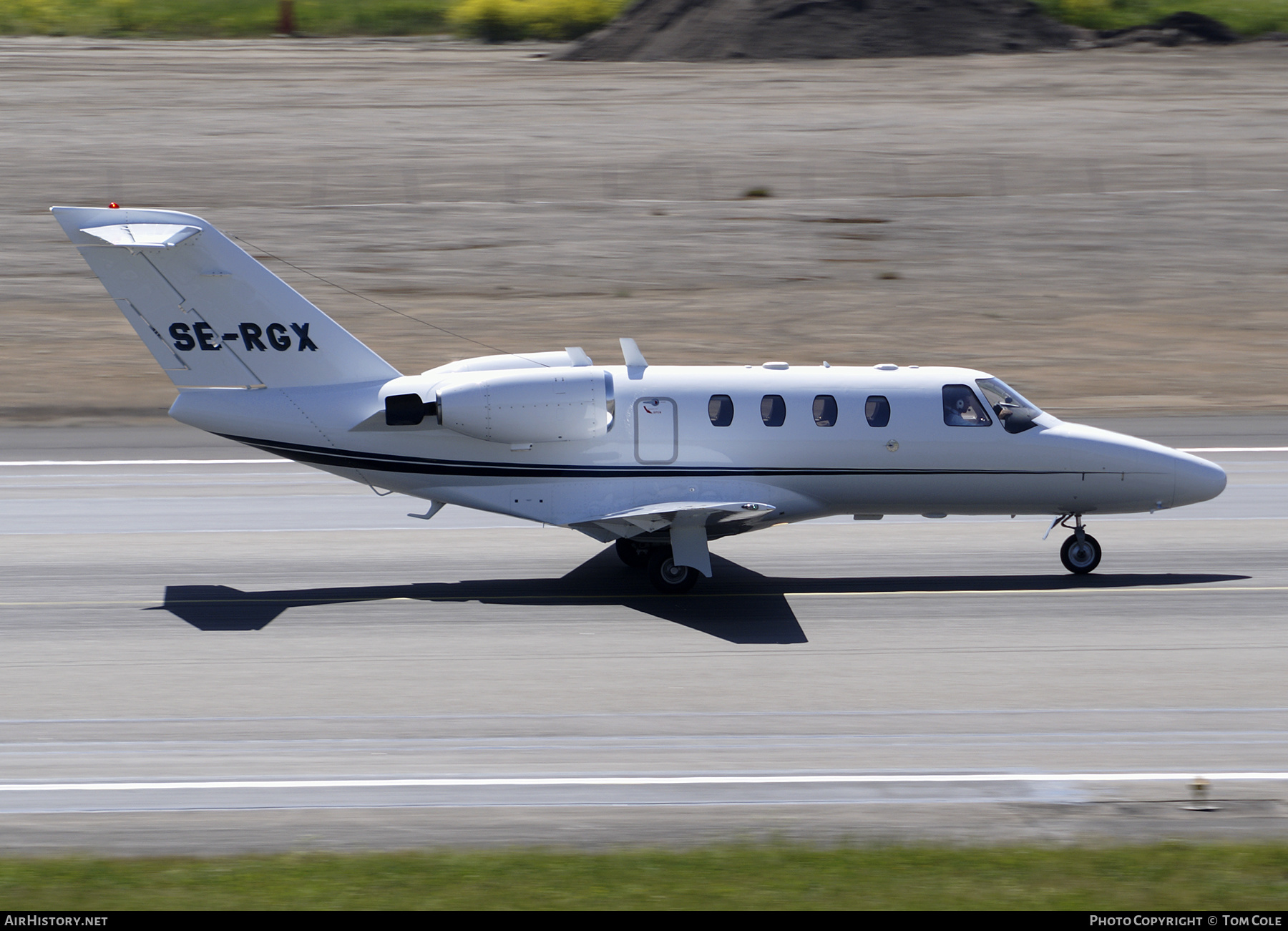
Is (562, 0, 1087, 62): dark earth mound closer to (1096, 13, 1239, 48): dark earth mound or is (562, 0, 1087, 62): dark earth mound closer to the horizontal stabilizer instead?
(1096, 13, 1239, 48): dark earth mound

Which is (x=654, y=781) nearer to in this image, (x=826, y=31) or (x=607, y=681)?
(x=607, y=681)

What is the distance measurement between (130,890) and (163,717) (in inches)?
167

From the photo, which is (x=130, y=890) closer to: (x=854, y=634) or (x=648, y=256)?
(x=854, y=634)

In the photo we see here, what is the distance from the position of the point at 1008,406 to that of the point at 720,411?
383 cm

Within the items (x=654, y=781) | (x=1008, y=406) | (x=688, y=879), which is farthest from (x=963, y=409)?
(x=688, y=879)

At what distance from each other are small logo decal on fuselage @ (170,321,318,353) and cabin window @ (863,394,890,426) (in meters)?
7.02

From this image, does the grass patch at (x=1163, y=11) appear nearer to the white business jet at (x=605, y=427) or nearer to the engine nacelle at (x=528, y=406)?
the white business jet at (x=605, y=427)

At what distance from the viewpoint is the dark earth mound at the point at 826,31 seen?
73188 mm

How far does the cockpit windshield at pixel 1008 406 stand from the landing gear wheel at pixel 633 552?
4841 mm

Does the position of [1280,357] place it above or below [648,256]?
below

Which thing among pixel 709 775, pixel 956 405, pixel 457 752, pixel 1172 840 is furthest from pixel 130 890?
pixel 956 405

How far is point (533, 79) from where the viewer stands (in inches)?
2739

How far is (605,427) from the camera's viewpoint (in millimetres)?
17703

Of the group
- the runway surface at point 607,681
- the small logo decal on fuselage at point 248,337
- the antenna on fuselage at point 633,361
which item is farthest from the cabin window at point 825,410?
the small logo decal on fuselage at point 248,337
